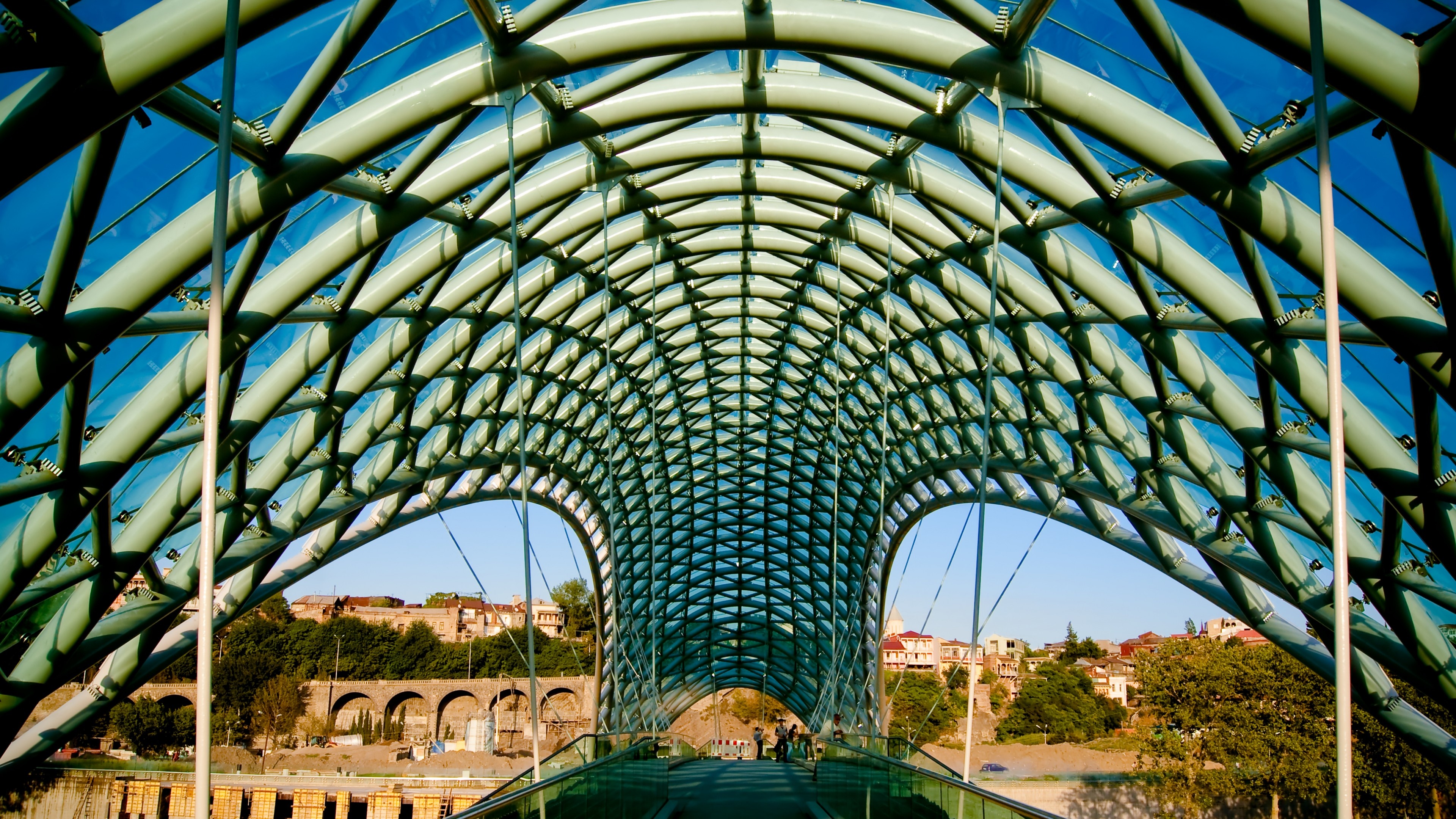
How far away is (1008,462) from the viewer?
28.8 meters

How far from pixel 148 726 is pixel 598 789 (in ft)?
235

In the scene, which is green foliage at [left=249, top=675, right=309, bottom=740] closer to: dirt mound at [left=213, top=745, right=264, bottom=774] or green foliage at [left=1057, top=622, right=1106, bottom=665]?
dirt mound at [left=213, top=745, right=264, bottom=774]

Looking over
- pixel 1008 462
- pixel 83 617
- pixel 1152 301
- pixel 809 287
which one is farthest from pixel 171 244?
pixel 1008 462

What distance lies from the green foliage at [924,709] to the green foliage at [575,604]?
34.3 metres

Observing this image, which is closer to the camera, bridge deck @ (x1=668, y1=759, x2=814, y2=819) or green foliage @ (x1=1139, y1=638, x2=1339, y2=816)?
bridge deck @ (x1=668, y1=759, x2=814, y2=819)

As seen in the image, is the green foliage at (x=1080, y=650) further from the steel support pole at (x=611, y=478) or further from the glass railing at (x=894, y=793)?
the glass railing at (x=894, y=793)

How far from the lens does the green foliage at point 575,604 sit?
115 m

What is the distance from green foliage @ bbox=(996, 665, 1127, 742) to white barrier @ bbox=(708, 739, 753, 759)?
2559cm

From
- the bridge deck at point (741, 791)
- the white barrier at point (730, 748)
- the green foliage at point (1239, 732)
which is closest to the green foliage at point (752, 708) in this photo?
the white barrier at point (730, 748)

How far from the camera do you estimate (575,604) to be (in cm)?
12338

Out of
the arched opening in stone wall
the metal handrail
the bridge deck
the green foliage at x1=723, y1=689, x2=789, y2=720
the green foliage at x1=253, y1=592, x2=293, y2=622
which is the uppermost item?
the metal handrail

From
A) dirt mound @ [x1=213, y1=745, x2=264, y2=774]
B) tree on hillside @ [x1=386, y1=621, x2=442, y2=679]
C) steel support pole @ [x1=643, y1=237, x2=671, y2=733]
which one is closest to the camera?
steel support pole @ [x1=643, y1=237, x2=671, y2=733]

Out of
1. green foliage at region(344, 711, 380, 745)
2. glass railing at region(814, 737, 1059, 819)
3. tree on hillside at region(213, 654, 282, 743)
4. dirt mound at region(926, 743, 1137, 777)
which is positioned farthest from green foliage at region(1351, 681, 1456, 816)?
tree on hillside at region(213, 654, 282, 743)

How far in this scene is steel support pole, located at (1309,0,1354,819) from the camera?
224 inches
